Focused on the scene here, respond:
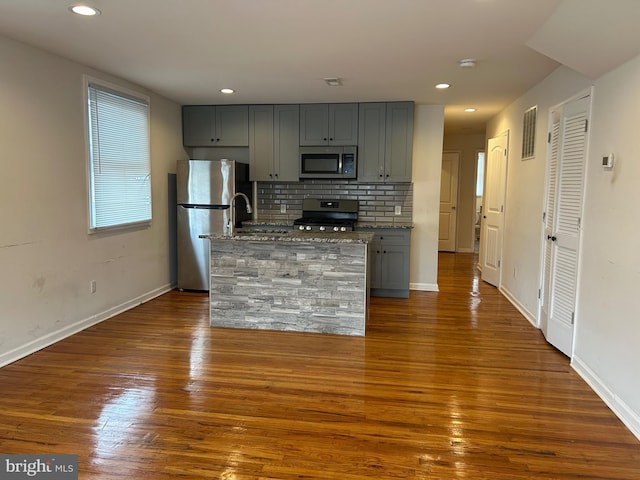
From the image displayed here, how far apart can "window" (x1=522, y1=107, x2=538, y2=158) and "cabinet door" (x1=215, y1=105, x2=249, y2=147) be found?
132 inches

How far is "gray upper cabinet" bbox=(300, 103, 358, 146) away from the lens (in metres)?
5.62

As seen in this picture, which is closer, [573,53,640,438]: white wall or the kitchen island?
[573,53,640,438]: white wall

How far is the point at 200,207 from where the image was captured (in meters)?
5.54

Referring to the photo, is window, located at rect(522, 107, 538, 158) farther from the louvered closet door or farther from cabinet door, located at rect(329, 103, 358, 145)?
cabinet door, located at rect(329, 103, 358, 145)

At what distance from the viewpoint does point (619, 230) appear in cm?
277

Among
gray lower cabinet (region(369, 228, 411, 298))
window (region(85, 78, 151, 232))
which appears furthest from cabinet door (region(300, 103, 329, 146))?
window (region(85, 78, 151, 232))

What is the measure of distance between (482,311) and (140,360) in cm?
352

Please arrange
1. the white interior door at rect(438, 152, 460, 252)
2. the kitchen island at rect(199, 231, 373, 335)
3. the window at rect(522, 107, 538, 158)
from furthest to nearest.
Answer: the white interior door at rect(438, 152, 460, 252)
the window at rect(522, 107, 538, 158)
the kitchen island at rect(199, 231, 373, 335)

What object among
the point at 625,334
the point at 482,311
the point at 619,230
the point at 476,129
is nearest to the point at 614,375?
the point at 625,334

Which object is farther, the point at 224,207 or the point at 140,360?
the point at 224,207

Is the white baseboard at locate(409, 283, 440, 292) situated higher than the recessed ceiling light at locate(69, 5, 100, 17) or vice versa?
the recessed ceiling light at locate(69, 5, 100, 17)

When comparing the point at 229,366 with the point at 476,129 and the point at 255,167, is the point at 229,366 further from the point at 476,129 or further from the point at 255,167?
A: the point at 476,129

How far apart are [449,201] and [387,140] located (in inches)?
173

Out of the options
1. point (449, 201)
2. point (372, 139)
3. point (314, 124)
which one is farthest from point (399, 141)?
point (449, 201)
